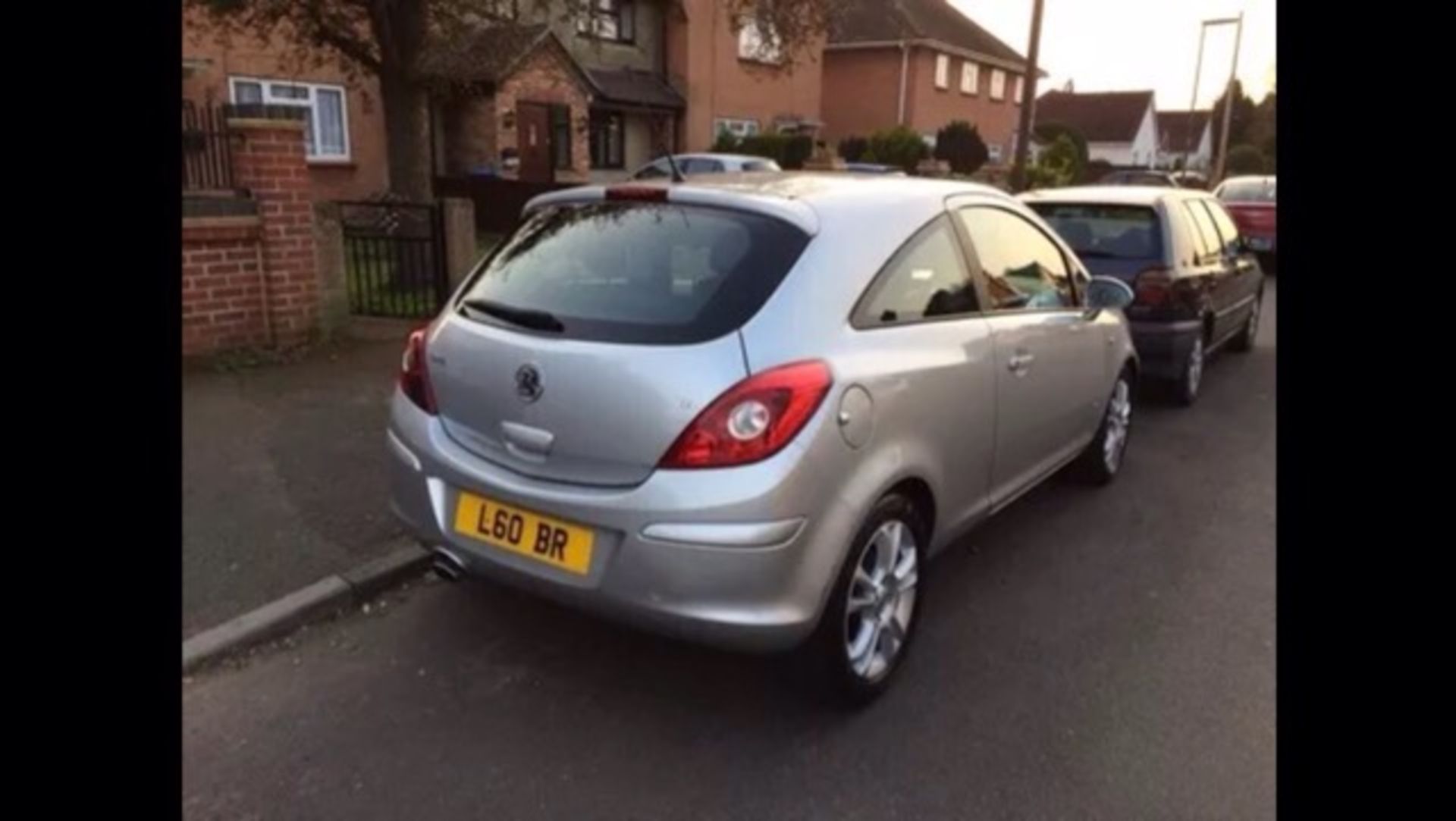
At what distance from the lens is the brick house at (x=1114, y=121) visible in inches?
2443

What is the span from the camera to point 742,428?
2695 millimetres

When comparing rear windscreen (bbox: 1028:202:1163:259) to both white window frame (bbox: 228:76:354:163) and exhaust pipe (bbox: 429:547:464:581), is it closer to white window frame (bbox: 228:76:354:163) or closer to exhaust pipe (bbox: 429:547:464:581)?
exhaust pipe (bbox: 429:547:464:581)

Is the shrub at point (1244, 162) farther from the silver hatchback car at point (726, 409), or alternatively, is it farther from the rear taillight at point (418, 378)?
the rear taillight at point (418, 378)

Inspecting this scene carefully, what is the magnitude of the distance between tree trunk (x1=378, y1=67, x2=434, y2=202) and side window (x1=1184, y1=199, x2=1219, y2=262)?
339 inches

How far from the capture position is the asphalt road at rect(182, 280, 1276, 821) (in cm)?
270

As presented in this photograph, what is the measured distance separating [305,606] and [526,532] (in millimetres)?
1231

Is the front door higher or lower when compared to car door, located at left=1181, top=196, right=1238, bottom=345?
higher

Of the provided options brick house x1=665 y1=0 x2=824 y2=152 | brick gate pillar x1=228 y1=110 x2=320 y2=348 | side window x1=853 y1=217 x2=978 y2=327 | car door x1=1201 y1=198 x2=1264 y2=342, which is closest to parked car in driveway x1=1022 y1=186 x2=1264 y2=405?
car door x1=1201 y1=198 x2=1264 y2=342

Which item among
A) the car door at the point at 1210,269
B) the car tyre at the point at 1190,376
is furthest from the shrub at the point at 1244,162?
the car tyre at the point at 1190,376

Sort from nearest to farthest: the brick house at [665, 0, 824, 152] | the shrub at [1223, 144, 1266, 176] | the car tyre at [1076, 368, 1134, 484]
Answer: the car tyre at [1076, 368, 1134, 484] → the brick house at [665, 0, 824, 152] → the shrub at [1223, 144, 1266, 176]

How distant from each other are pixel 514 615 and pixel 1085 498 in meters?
3.08

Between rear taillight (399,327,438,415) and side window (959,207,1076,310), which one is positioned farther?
side window (959,207,1076,310)

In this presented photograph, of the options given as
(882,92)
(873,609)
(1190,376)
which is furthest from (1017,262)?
(882,92)

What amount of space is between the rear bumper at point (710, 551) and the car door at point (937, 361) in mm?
436
